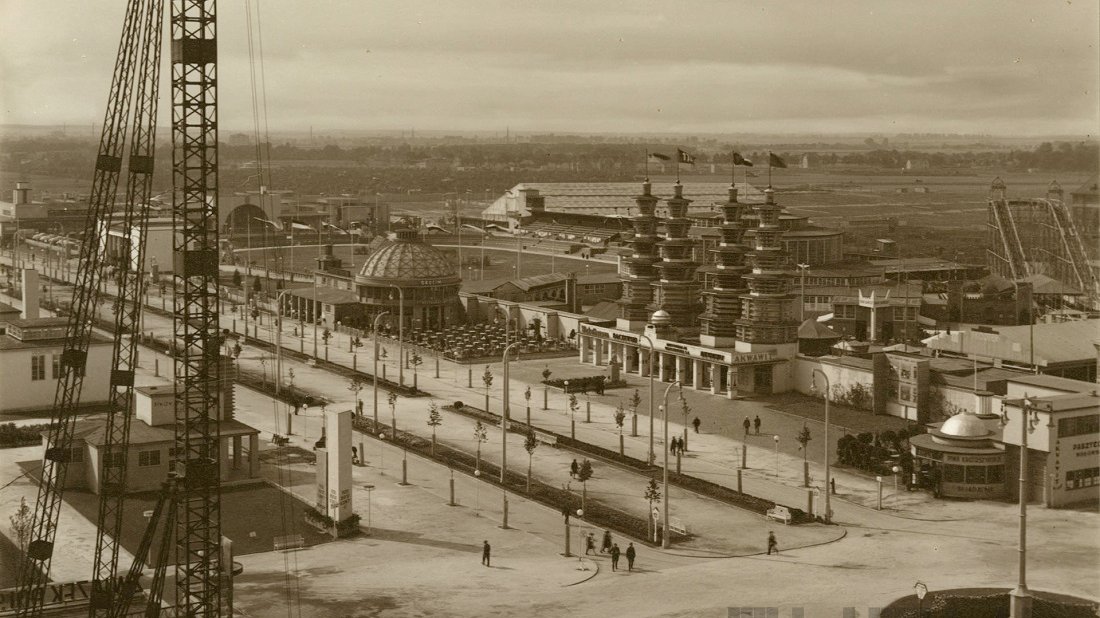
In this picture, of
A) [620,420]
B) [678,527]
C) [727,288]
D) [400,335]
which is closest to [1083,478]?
[678,527]

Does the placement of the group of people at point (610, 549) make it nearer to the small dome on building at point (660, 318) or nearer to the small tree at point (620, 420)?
the small tree at point (620, 420)

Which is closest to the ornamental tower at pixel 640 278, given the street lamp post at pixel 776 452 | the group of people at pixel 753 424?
the group of people at pixel 753 424

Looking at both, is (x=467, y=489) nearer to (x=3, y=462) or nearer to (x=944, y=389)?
(x=3, y=462)

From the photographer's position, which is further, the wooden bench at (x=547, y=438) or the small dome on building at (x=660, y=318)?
the small dome on building at (x=660, y=318)

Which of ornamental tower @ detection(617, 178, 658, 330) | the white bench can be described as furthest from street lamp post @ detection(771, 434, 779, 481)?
ornamental tower @ detection(617, 178, 658, 330)

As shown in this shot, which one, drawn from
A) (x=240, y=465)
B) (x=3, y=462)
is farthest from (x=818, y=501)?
(x=3, y=462)
